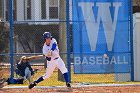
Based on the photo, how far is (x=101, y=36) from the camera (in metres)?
17.2

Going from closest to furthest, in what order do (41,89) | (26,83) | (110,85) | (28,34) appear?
1. (41,89)
2. (110,85)
3. (26,83)
4. (28,34)

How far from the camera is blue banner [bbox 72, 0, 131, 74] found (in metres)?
17.1

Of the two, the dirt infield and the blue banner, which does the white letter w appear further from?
the dirt infield

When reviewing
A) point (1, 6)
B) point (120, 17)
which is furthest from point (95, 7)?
point (1, 6)

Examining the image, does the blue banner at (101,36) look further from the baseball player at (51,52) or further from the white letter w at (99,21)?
the baseball player at (51,52)

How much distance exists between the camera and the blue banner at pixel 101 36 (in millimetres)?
17078

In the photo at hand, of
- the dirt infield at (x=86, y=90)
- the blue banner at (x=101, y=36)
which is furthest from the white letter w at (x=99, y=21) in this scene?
the dirt infield at (x=86, y=90)

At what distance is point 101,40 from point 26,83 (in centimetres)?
310

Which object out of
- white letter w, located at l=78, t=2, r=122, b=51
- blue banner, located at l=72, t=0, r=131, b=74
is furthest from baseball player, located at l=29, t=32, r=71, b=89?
white letter w, located at l=78, t=2, r=122, b=51

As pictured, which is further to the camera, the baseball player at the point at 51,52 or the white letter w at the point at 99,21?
the white letter w at the point at 99,21

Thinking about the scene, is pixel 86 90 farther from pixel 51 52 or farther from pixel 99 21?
pixel 99 21

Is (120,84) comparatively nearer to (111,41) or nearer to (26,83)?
(111,41)

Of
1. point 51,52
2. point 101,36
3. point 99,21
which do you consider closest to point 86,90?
point 51,52

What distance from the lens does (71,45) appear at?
17391mm
